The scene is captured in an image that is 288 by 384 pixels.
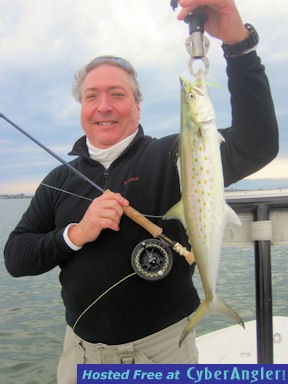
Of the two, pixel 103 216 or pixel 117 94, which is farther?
pixel 117 94

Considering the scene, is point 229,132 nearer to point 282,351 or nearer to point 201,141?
point 201,141

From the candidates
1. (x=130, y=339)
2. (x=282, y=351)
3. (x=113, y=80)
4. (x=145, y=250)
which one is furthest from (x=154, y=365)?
(x=282, y=351)

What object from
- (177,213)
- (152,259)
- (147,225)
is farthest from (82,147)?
(177,213)

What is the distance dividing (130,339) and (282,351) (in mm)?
2607

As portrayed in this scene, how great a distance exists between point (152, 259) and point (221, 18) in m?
1.51

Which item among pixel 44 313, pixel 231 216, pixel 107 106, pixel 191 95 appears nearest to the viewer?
pixel 191 95

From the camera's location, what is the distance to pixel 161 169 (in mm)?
2914

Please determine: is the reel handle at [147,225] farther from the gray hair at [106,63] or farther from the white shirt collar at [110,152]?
the gray hair at [106,63]

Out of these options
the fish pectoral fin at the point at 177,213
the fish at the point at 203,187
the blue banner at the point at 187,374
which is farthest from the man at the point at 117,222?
the fish pectoral fin at the point at 177,213

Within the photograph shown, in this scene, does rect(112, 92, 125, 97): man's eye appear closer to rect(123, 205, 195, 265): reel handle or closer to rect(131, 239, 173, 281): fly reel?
rect(123, 205, 195, 265): reel handle

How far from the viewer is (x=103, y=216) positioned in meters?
A: 2.62

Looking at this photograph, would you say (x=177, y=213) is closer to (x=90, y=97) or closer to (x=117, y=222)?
(x=117, y=222)

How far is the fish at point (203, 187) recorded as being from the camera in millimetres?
1996

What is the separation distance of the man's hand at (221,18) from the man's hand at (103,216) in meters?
1.16
